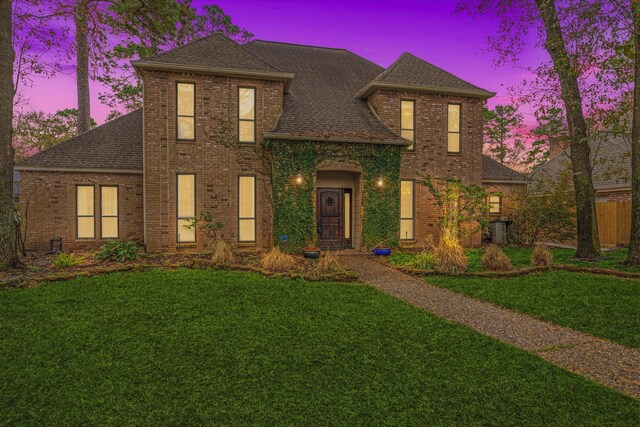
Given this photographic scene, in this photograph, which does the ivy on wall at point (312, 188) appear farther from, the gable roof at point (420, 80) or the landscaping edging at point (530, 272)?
the landscaping edging at point (530, 272)

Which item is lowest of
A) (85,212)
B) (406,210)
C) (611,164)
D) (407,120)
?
(85,212)

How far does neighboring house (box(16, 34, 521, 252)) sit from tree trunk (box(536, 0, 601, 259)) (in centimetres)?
307

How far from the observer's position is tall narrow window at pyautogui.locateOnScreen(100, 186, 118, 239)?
12414mm

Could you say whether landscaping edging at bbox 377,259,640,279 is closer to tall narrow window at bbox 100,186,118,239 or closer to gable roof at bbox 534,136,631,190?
gable roof at bbox 534,136,631,190

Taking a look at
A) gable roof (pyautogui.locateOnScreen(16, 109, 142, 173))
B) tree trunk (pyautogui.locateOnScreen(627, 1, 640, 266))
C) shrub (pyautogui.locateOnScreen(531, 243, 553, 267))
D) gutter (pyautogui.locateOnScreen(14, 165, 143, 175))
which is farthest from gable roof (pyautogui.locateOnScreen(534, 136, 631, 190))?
gable roof (pyautogui.locateOnScreen(16, 109, 142, 173))

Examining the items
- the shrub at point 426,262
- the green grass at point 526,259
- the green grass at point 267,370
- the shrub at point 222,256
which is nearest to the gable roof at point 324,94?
the shrub at point 222,256

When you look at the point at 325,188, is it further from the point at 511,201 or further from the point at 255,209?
the point at 511,201

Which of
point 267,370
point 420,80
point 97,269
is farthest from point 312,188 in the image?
point 267,370

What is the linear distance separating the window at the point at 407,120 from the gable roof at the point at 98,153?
1005cm

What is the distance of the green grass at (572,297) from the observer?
17.1 ft

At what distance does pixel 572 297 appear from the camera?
671 centimetres

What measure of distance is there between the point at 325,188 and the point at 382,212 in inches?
90.3

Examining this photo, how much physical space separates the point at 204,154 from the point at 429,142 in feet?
27.9

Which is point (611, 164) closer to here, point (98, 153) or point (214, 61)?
point (214, 61)
